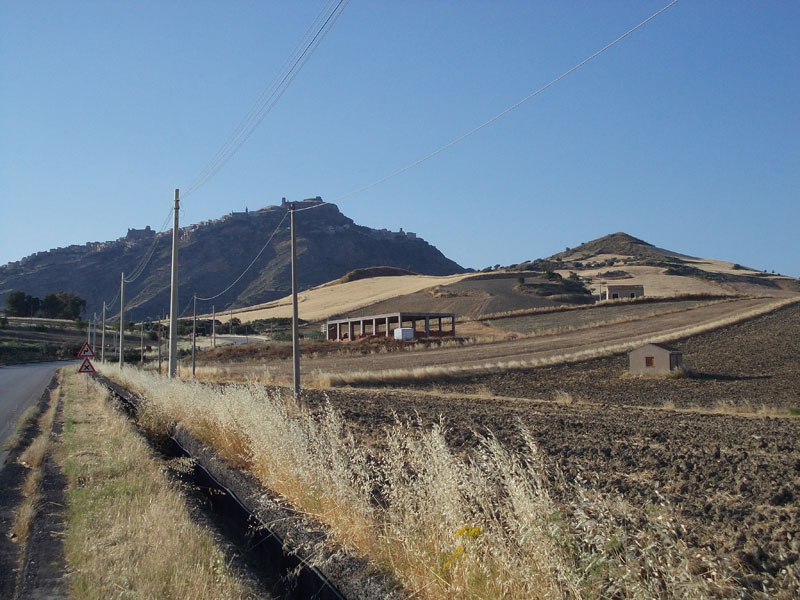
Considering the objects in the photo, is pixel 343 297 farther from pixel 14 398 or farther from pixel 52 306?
pixel 14 398

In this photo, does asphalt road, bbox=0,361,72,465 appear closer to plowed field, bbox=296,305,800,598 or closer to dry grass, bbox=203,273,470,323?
plowed field, bbox=296,305,800,598

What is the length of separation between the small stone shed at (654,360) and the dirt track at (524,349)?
8.83 metres

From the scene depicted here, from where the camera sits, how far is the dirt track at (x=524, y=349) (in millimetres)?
44562

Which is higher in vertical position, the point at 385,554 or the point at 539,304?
the point at 539,304

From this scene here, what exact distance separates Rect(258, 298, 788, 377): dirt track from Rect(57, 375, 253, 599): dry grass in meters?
28.6

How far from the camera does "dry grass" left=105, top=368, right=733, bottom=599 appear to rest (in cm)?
371

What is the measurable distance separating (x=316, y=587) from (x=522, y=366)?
3402 centimetres

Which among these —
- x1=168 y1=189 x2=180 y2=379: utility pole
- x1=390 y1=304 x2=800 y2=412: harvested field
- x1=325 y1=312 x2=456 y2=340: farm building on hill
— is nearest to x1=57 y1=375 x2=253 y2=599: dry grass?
x1=168 y1=189 x2=180 y2=379: utility pole

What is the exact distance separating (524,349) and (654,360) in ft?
57.5

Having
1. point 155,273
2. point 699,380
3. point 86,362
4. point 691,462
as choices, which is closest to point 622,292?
point 699,380

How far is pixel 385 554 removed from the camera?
5.60 m

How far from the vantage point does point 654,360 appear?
33.0 metres

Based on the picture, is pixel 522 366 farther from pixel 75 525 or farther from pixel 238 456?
pixel 75 525

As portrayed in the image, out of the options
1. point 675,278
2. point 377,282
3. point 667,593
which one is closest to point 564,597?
point 667,593
